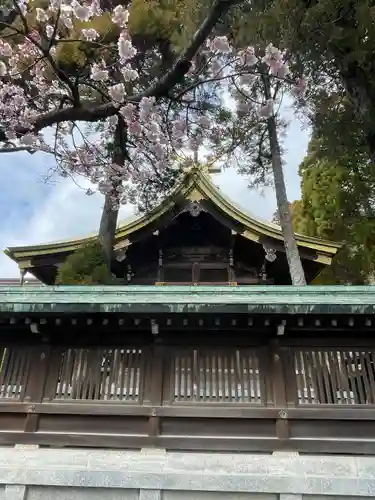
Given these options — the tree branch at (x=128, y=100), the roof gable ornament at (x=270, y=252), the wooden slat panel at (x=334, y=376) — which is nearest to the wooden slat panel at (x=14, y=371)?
the tree branch at (x=128, y=100)

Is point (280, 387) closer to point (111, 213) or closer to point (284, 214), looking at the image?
point (284, 214)

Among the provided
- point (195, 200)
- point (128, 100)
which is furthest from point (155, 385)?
point (195, 200)

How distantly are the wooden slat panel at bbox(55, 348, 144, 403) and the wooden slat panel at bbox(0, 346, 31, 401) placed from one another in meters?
0.55

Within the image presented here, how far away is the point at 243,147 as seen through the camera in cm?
1438

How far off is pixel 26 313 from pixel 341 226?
12269mm

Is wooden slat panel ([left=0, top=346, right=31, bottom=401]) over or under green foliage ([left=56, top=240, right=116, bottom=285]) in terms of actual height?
under

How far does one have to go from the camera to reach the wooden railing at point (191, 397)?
6254mm

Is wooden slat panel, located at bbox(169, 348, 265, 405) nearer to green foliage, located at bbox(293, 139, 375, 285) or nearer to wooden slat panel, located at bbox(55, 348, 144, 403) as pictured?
wooden slat panel, located at bbox(55, 348, 144, 403)

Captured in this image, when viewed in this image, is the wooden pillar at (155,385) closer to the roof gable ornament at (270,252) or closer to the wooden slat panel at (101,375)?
the wooden slat panel at (101,375)

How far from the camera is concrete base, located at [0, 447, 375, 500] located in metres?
5.80

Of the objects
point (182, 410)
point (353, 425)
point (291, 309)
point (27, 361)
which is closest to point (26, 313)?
point (27, 361)

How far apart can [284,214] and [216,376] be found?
7.59 metres

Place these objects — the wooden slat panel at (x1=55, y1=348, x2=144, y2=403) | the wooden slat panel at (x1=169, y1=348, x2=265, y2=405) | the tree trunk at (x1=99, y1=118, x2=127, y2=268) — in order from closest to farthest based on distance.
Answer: the wooden slat panel at (x1=169, y1=348, x2=265, y2=405)
the wooden slat panel at (x1=55, y1=348, x2=144, y2=403)
the tree trunk at (x1=99, y1=118, x2=127, y2=268)

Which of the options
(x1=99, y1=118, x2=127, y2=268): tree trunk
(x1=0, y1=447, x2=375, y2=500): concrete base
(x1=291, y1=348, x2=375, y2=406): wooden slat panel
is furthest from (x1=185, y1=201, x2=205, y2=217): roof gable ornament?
(x1=0, y1=447, x2=375, y2=500): concrete base
